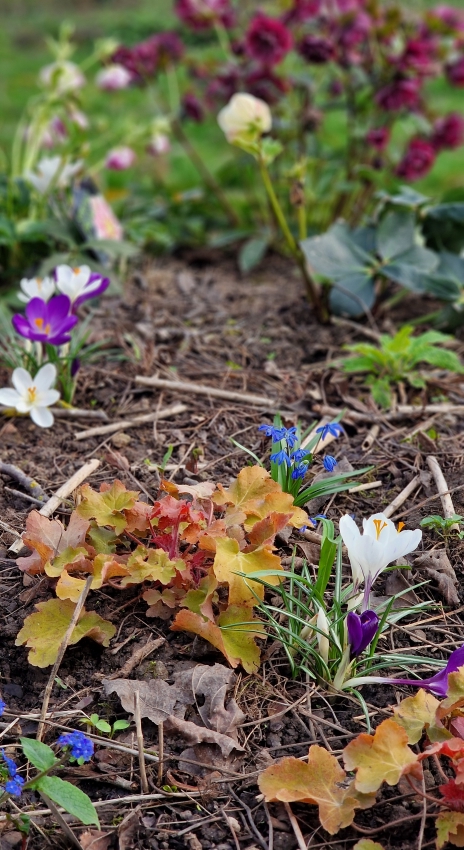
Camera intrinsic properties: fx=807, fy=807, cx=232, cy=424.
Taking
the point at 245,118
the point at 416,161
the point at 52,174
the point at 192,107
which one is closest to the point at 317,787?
the point at 245,118

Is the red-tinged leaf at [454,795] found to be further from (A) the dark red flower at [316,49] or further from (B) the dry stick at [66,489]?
(A) the dark red flower at [316,49]

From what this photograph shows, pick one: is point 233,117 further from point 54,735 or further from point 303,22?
point 54,735

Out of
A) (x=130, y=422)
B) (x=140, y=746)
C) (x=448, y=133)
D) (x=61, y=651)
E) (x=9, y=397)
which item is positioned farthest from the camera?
(x=448, y=133)

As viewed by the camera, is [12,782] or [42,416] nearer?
[12,782]

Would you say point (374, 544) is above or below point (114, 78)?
below

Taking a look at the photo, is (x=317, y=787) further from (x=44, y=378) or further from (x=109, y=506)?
(x=44, y=378)

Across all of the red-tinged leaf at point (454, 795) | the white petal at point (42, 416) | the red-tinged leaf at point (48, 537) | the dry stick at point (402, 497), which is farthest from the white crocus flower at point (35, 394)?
the red-tinged leaf at point (454, 795)
